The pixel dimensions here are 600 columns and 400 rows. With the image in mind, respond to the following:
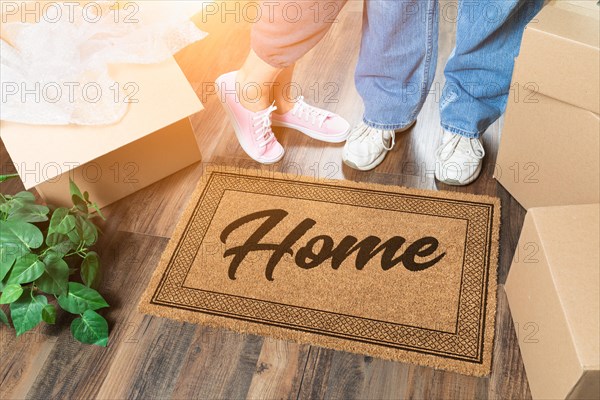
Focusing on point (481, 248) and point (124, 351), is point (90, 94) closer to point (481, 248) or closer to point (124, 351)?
point (124, 351)

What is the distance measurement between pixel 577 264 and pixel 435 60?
0.55 m

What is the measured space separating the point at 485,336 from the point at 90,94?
0.93 meters

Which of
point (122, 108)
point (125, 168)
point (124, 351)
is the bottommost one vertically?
point (124, 351)

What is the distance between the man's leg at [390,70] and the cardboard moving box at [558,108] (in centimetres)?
20

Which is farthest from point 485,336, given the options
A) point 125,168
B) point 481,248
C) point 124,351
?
point 125,168

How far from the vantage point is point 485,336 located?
100 centimetres

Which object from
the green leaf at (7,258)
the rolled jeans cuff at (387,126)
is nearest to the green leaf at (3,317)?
the green leaf at (7,258)

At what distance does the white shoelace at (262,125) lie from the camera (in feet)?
4.41

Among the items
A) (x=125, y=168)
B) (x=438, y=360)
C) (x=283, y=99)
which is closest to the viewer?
(x=438, y=360)

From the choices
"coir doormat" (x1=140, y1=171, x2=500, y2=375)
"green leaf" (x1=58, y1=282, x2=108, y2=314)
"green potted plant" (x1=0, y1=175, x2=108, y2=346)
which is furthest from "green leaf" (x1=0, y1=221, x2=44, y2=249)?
"coir doormat" (x1=140, y1=171, x2=500, y2=375)

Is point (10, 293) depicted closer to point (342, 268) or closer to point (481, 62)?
point (342, 268)

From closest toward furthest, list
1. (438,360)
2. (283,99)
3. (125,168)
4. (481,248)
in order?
(438,360) → (481,248) → (125,168) → (283,99)

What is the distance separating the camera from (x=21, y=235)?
1.01 meters

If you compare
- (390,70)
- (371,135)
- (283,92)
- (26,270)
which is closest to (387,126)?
(371,135)
